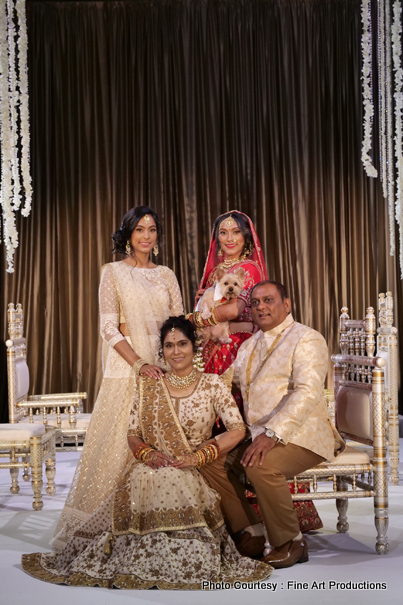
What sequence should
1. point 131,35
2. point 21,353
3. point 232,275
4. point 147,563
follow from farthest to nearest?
point 131,35 → point 21,353 → point 232,275 → point 147,563

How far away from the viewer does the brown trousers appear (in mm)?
3303

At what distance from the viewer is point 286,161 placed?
7984mm

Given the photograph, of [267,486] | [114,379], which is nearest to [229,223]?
[114,379]

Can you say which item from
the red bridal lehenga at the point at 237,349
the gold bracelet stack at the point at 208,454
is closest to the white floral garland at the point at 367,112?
the red bridal lehenga at the point at 237,349

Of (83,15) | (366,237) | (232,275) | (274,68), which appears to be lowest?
(232,275)

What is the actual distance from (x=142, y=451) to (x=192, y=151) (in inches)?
196

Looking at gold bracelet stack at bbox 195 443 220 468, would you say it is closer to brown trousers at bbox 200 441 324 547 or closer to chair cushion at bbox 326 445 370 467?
brown trousers at bbox 200 441 324 547

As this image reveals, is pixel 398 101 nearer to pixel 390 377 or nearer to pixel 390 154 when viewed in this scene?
pixel 390 154

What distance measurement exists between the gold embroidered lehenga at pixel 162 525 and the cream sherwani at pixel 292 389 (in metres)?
0.13

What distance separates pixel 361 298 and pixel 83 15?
4074mm

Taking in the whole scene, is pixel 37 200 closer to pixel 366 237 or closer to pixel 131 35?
pixel 131 35

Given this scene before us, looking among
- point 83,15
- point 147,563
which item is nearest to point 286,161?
point 83,15

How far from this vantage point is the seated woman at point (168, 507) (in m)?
3.17

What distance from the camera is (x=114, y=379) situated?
384cm
